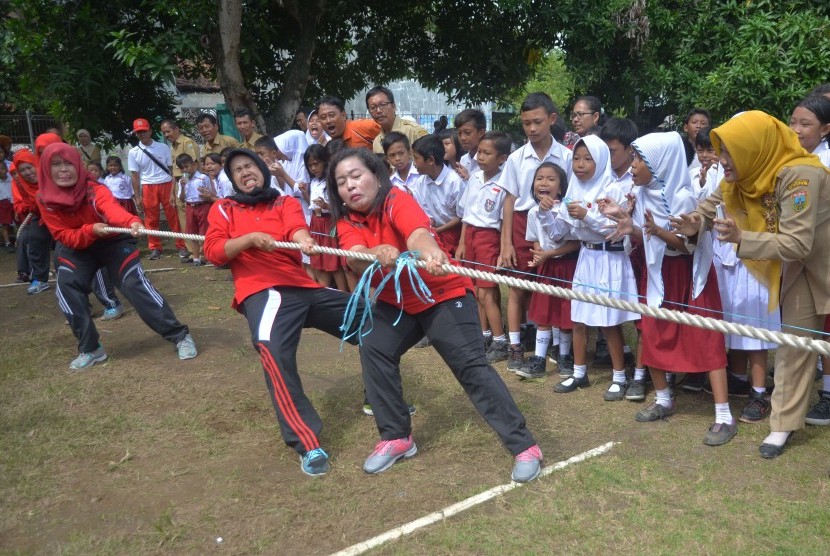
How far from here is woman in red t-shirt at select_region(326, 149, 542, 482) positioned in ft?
11.8

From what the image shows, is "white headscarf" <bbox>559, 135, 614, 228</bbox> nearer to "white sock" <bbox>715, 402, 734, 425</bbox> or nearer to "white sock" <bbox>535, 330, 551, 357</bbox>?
"white sock" <bbox>535, 330, 551, 357</bbox>

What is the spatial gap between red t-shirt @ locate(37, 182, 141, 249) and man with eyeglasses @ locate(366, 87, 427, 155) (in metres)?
2.11

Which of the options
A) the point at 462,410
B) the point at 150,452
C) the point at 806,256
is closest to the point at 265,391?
the point at 150,452

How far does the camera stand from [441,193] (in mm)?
5879

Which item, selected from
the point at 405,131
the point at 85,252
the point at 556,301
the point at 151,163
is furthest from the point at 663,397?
the point at 151,163

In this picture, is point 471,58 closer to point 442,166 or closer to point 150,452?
point 442,166

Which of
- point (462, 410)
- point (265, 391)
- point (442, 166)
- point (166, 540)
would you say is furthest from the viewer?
point (442, 166)

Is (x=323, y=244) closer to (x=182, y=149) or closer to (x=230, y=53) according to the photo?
(x=182, y=149)

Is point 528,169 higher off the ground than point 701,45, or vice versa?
point 701,45

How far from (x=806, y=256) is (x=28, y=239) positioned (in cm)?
813

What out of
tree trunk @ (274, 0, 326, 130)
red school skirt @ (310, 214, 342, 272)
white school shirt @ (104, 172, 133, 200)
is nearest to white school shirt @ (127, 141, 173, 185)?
white school shirt @ (104, 172, 133, 200)

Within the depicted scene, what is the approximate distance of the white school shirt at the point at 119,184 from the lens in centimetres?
1105

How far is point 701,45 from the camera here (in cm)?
947

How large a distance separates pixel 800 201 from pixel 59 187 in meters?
5.15
